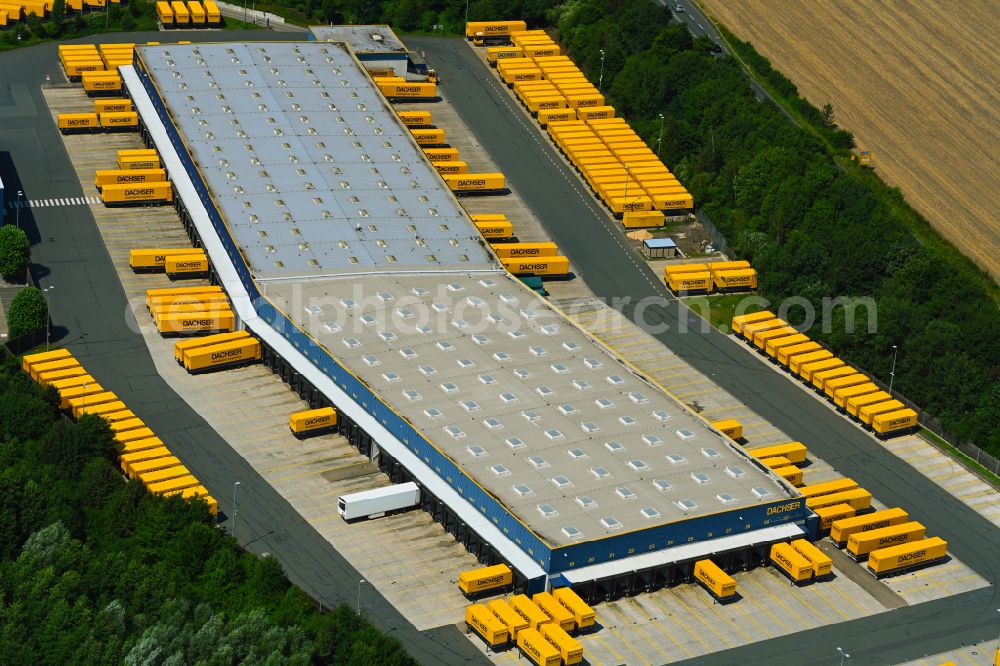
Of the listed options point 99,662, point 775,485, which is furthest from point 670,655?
point 99,662

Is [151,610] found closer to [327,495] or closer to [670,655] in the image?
[327,495]

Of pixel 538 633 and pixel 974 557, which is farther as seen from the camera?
pixel 974 557

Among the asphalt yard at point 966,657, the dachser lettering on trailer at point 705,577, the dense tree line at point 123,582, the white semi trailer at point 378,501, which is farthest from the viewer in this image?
the white semi trailer at point 378,501

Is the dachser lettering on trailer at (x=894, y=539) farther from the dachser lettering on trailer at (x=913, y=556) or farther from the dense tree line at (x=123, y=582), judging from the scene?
the dense tree line at (x=123, y=582)

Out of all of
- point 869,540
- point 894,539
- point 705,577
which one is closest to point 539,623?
point 705,577

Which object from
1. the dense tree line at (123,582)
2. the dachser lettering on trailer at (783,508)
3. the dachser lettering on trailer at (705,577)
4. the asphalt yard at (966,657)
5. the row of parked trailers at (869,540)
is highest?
the dachser lettering on trailer at (783,508)

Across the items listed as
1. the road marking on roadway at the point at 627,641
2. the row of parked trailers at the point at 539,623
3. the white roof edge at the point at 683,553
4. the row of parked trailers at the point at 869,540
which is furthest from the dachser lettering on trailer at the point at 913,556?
the row of parked trailers at the point at 539,623

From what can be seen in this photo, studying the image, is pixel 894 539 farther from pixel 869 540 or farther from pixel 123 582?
pixel 123 582
